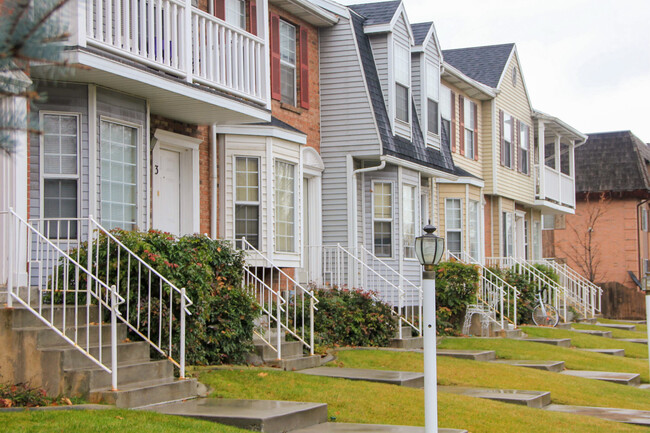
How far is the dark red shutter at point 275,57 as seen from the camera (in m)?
17.0

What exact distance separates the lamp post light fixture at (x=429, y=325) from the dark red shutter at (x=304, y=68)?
10.4 metres

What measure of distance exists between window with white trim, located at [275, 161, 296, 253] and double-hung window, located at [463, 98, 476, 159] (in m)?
11.3

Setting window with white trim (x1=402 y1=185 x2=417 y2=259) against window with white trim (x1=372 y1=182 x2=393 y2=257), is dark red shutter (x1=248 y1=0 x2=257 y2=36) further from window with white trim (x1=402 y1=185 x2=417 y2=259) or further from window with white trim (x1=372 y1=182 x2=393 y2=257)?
window with white trim (x1=402 y1=185 x2=417 y2=259)

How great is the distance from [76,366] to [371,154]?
1091 centimetres

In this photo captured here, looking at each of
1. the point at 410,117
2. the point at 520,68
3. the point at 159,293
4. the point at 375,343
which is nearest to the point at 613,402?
the point at 375,343

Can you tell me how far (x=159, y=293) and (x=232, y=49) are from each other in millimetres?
4752

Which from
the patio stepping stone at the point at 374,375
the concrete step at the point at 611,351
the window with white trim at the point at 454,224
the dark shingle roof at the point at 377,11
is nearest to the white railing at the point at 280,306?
the patio stepping stone at the point at 374,375

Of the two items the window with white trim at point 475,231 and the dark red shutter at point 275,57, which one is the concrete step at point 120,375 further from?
the window with white trim at point 475,231

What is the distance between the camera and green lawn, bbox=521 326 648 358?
20.1 meters

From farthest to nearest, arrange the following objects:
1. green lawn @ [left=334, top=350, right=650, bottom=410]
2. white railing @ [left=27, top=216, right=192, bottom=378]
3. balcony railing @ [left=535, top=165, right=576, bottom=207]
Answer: balcony railing @ [left=535, top=165, right=576, bottom=207], green lawn @ [left=334, top=350, right=650, bottom=410], white railing @ [left=27, top=216, right=192, bottom=378]

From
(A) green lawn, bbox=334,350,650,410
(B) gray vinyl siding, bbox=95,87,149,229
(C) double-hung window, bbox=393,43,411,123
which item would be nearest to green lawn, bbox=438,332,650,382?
(A) green lawn, bbox=334,350,650,410

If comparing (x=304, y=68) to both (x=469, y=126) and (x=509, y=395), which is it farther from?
(x=469, y=126)

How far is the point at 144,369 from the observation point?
9398mm

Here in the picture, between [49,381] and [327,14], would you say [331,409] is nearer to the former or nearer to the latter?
[49,381]
